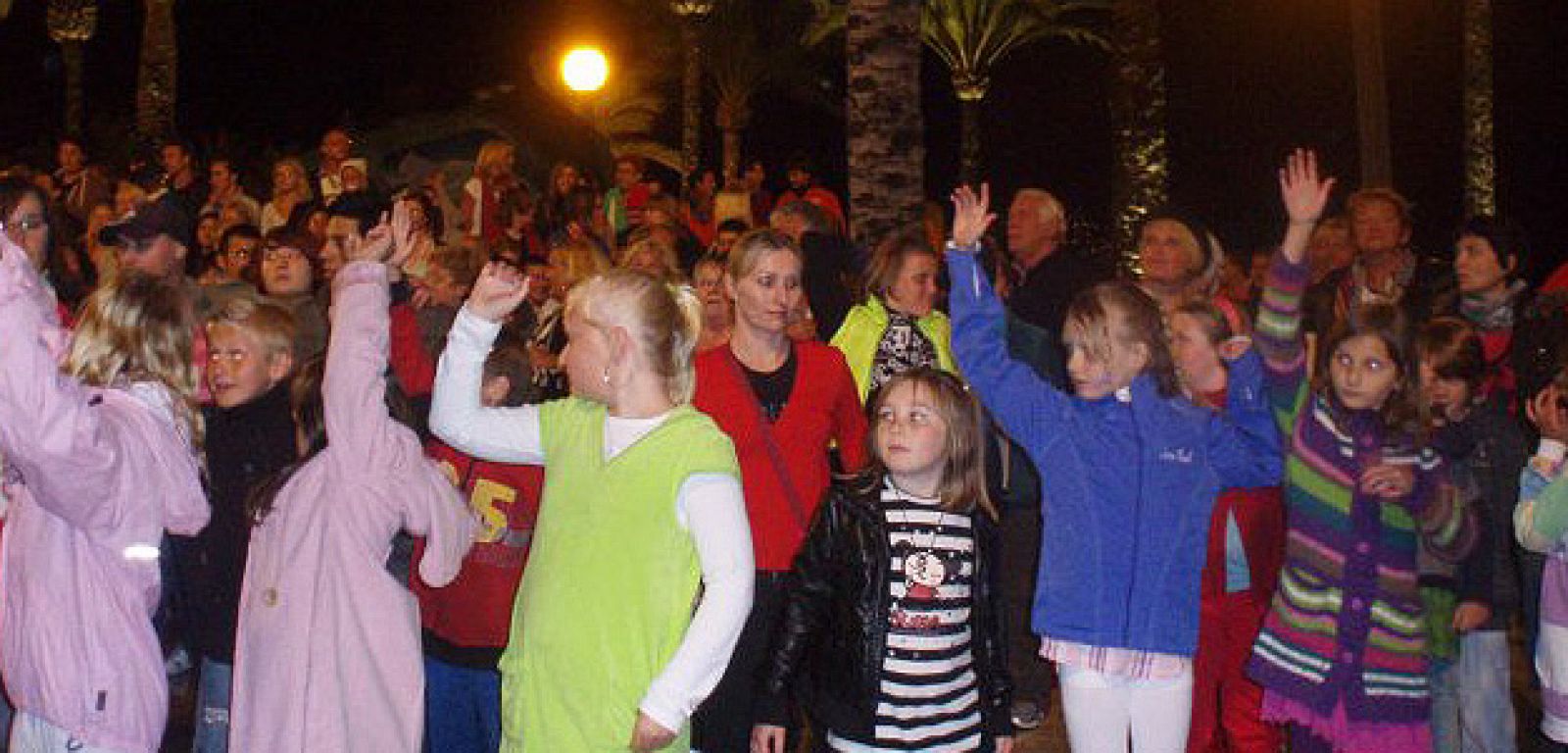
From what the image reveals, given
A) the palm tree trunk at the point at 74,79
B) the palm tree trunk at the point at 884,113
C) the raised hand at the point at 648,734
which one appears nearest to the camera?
the raised hand at the point at 648,734

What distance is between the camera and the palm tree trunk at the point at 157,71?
22203 millimetres

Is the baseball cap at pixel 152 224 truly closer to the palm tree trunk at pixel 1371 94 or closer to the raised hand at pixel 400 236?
the raised hand at pixel 400 236

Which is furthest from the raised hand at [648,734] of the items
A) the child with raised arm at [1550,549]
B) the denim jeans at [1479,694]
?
the denim jeans at [1479,694]

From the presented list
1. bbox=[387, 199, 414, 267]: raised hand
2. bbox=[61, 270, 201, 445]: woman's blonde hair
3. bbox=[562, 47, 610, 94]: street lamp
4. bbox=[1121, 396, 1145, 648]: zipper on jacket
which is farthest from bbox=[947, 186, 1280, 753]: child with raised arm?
bbox=[562, 47, 610, 94]: street lamp

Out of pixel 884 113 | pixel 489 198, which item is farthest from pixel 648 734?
pixel 489 198

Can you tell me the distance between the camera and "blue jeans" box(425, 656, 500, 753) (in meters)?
6.23

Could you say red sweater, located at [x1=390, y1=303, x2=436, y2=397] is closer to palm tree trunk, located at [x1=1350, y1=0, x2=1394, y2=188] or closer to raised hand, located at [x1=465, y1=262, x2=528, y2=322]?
raised hand, located at [x1=465, y1=262, x2=528, y2=322]

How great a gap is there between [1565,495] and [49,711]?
4974 mm

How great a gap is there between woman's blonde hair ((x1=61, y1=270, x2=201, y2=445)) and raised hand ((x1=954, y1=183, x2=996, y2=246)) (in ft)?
8.19

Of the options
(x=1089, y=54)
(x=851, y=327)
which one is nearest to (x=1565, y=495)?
(x=851, y=327)

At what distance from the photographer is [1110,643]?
18.6 feet

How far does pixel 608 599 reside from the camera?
4648mm

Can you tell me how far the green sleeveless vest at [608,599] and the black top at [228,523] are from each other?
1461 millimetres

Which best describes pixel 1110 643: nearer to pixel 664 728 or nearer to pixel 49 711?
pixel 664 728
